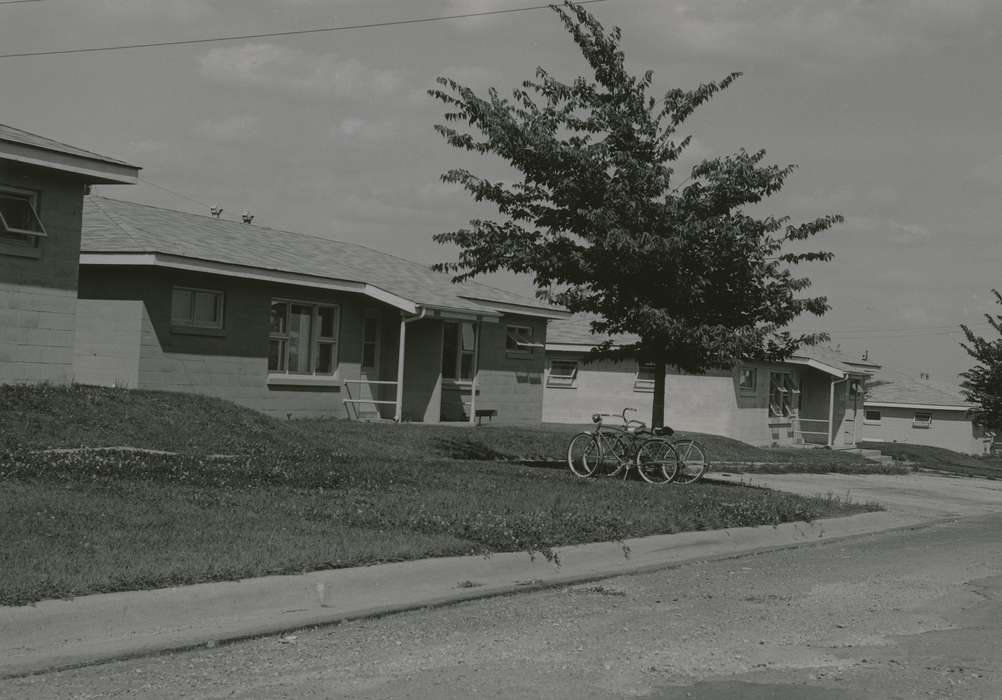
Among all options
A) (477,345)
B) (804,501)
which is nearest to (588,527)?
(804,501)

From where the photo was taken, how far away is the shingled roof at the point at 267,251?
71.7 ft

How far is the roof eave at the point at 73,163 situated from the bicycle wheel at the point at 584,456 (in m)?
8.16

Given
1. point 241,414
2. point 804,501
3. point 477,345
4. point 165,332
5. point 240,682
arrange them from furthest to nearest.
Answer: point 477,345
point 165,332
point 241,414
point 804,501
point 240,682

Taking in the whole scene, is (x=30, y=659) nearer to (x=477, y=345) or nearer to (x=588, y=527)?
(x=588, y=527)

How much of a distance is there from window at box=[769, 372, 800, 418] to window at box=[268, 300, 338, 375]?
2050 centimetres

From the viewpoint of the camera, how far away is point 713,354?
56.3ft

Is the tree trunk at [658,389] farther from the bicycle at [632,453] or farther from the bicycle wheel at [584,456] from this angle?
the bicycle wheel at [584,456]

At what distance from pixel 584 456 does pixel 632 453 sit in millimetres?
741

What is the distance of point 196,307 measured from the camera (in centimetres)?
2262

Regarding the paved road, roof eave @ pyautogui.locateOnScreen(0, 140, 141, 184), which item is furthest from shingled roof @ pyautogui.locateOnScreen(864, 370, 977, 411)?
the paved road

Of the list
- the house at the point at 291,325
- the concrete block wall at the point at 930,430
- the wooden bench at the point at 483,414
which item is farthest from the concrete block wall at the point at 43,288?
the concrete block wall at the point at 930,430

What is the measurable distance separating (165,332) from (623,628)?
1560cm

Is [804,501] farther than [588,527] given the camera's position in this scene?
Yes

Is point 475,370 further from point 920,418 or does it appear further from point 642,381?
point 920,418
